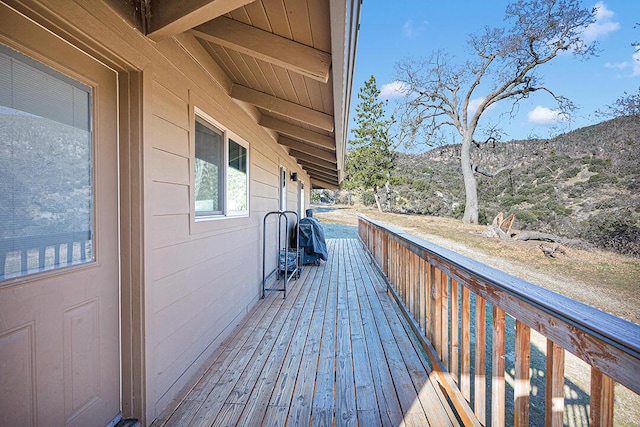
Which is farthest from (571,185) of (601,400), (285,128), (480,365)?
(601,400)

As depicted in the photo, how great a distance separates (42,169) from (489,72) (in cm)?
1636

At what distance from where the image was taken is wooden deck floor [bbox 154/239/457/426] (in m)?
1.72

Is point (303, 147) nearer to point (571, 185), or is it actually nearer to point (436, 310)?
point (436, 310)

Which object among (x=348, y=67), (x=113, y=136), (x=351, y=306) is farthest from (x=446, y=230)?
(x=113, y=136)

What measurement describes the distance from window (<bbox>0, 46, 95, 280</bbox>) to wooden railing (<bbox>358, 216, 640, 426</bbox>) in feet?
5.98

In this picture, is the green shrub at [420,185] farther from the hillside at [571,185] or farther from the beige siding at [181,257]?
the beige siding at [181,257]

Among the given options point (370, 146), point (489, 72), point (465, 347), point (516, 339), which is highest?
point (489, 72)

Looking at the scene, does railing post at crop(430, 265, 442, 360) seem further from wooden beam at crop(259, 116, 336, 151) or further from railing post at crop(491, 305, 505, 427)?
wooden beam at crop(259, 116, 336, 151)

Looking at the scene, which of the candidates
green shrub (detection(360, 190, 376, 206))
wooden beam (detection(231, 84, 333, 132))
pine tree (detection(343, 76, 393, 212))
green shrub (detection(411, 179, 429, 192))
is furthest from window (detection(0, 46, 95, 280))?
green shrub (detection(360, 190, 376, 206))

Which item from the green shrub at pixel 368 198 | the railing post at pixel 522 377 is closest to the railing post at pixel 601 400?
the railing post at pixel 522 377

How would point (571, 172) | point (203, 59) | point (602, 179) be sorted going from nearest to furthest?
point (203, 59)
point (602, 179)
point (571, 172)

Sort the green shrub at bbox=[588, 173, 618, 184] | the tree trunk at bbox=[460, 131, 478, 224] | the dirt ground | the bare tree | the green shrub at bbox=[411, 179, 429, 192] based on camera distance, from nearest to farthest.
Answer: the dirt ground → the green shrub at bbox=[588, 173, 618, 184] → the bare tree → the tree trunk at bbox=[460, 131, 478, 224] → the green shrub at bbox=[411, 179, 429, 192]

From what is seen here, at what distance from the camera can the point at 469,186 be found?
14.4 metres

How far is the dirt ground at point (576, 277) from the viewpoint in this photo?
251 cm
